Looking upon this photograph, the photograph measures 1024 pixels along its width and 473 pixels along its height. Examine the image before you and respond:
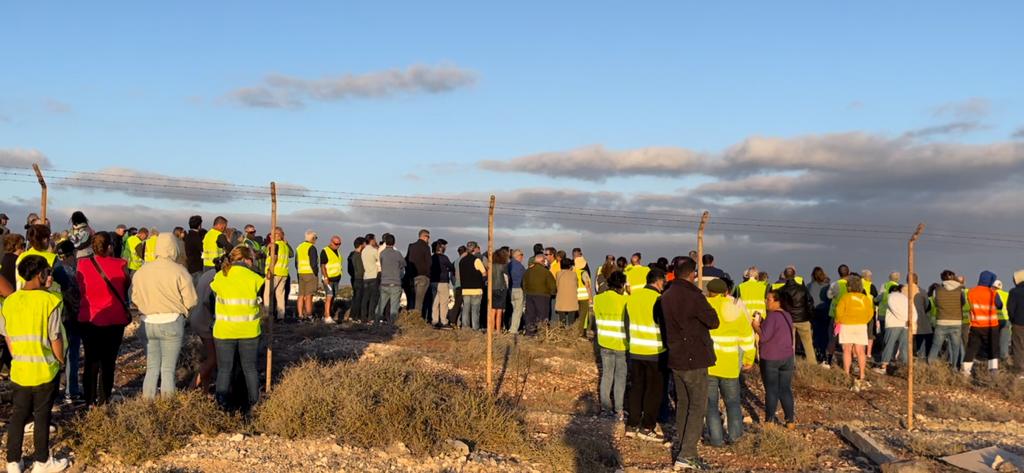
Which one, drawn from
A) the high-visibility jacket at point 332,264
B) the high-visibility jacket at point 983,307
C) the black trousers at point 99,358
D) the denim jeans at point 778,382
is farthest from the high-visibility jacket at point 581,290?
the black trousers at point 99,358

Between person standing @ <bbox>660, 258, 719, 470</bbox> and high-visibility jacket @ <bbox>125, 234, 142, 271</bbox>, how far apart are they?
42.7 ft

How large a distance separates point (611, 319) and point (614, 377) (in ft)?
3.40

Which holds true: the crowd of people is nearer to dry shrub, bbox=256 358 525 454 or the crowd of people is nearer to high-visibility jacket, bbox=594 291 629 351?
high-visibility jacket, bbox=594 291 629 351

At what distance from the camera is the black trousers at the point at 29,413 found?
859 centimetres

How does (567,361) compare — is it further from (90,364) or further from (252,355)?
(90,364)

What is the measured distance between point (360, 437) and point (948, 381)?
12.5 metres

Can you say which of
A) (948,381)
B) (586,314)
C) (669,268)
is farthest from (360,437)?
(948,381)

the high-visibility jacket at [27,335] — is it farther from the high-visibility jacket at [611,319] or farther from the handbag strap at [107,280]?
the high-visibility jacket at [611,319]

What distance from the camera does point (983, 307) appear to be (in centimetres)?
1912

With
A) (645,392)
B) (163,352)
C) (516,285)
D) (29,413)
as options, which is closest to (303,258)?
(516,285)

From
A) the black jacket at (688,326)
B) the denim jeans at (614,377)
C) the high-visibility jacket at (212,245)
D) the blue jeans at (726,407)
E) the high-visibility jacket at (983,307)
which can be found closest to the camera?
the black jacket at (688,326)

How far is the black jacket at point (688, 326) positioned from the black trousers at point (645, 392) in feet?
4.95

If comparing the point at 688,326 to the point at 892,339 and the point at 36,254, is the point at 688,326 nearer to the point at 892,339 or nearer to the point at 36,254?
the point at 36,254

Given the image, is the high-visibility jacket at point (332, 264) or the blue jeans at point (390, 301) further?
the high-visibility jacket at point (332, 264)
